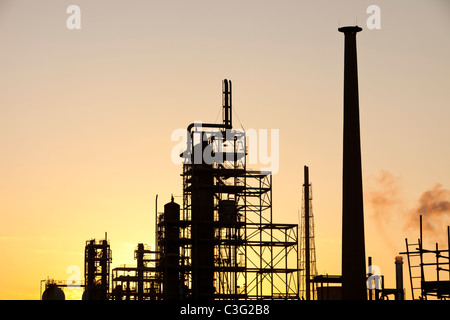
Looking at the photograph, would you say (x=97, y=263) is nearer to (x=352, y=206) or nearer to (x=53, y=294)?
(x=53, y=294)

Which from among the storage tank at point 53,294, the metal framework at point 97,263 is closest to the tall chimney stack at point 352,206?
the storage tank at point 53,294

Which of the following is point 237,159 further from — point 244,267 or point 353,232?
point 353,232

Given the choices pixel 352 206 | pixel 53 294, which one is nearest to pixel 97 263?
pixel 53 294

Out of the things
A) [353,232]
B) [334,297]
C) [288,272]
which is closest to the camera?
[353,232]

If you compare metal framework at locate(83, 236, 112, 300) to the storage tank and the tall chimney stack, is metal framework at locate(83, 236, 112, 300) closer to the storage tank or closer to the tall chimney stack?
the storage tank

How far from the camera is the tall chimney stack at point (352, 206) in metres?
50.4

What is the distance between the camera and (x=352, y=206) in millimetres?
50906

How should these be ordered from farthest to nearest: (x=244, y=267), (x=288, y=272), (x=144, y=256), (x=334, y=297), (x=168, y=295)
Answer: (x=144, y=256)
(x=334, y=297)
(x=288, y=272)
(x=244, y=267)
(x=168, y=295)

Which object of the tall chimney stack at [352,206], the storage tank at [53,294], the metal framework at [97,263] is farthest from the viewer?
the metal framework at [97,263]

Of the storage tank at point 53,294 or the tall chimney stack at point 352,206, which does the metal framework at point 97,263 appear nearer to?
the storage tank at point 53,294

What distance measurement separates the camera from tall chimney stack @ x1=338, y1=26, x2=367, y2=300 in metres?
50.4
